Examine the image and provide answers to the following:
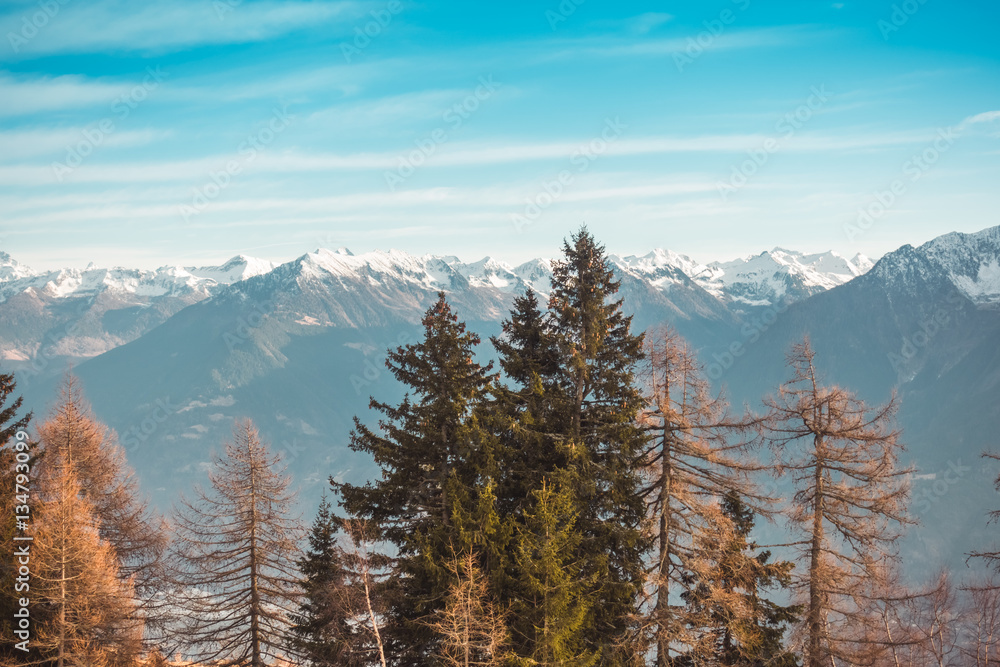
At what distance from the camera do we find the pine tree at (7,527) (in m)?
26.4

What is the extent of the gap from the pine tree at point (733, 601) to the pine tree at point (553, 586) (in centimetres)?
370

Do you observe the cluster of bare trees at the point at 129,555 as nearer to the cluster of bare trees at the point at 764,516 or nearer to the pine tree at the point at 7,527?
the pine tree at the point at 7,527

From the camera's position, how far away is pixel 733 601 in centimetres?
2148

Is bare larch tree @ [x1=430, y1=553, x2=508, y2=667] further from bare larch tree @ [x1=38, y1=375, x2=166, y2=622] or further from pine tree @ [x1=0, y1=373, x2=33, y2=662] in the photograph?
bare larch tree @ [x1=38, y1=375, x2=166, y2=622]

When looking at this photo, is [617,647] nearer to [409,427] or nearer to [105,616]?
[409,427]

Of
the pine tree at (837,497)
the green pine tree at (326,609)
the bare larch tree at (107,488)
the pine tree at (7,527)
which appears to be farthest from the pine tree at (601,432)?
the bare larch tree at (107,488)

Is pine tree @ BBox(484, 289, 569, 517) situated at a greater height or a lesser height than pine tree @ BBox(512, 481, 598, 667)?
greater

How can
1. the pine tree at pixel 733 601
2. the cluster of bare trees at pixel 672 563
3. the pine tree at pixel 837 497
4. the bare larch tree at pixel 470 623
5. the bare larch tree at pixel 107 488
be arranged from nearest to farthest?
the bare larch tree at pixel 470 623 < the cluster of bare trees at pixel 672 563 < the pine tree at pixel 733 601 < the pine tree at pixel 837 497 < the bare larch tree at pixel 107 488

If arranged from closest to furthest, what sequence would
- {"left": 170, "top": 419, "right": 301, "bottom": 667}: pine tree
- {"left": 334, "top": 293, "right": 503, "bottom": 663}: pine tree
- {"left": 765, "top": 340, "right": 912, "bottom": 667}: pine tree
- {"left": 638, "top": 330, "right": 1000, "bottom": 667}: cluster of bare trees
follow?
1. {"left": 638, "top": 330, "right": 1000, "bottom": 667}: cluster of bare trees
2. {"left": 334, "top": 293, "right": 503, "bottom": 663}: pine tree
3. {"left": 765, "top": 340, "right": 912, "bottom": 667}: pine tree
4. {"left": 170, "top": 419, "right": 301, "bottom": 667}: pine tree

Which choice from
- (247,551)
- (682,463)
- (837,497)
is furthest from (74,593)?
(837,497)

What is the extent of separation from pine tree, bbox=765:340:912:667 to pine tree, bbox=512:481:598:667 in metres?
8.53

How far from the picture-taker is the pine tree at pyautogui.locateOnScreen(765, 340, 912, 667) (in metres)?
23.9

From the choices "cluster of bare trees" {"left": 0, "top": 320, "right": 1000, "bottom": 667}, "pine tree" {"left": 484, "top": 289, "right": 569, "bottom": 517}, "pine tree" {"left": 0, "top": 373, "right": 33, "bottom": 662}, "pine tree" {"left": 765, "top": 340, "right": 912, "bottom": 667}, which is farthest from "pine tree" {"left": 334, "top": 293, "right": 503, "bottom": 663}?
"pine tree" {"left": 0, "top": 373, "right": 33, "bottom": 662}

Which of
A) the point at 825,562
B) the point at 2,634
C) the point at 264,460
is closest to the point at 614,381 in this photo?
the point at 825,562
